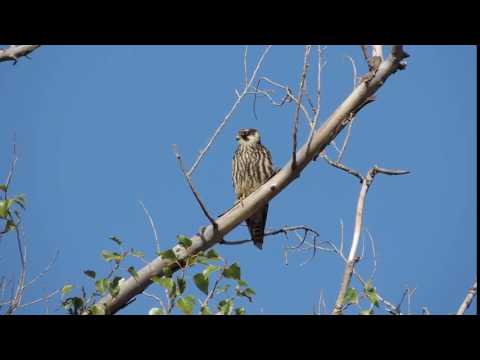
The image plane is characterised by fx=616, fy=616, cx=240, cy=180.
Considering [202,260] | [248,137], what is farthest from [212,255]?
[248,137]

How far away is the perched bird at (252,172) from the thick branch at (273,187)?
119 inches

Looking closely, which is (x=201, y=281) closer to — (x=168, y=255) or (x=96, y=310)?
(x=168, y=255)

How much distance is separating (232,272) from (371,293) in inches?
31.6

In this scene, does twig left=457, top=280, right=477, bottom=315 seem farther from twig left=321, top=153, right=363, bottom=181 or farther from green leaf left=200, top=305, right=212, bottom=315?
green leaf left=200, top=305, right=212, bottom=315

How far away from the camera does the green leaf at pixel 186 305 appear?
2902 millimetres

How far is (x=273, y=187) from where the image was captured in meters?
3.88

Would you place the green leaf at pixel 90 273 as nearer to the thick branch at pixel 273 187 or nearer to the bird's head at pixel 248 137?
the thick branch at pixel 273 187

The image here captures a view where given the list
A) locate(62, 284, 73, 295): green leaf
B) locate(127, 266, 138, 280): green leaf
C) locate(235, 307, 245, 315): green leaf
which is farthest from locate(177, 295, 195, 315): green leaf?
locate(62, 284, 73, 295): green leaf
